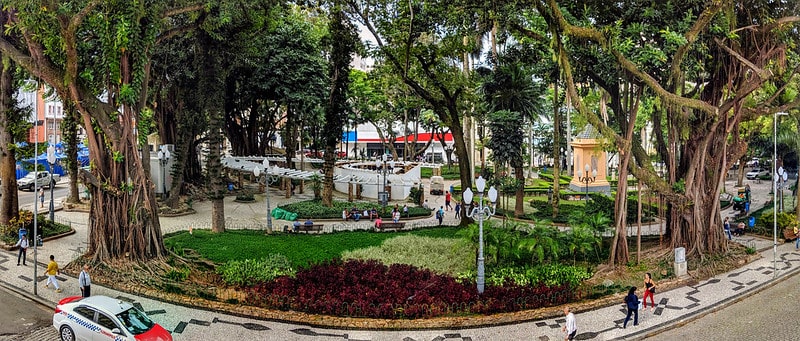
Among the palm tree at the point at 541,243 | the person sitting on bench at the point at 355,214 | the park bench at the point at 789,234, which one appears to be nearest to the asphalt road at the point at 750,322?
the palm tree at the point at 541,243

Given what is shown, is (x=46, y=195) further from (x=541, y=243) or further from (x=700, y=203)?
(x=700, y=203)

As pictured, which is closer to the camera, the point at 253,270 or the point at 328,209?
the point at 253,270

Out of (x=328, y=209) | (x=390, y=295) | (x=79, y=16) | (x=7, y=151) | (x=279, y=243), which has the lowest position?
(x=390, y=295)

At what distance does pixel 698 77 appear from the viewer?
21984mm

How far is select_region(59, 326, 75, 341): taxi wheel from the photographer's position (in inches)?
512

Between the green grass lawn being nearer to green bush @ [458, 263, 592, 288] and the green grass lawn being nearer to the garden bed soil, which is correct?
the garden bed soil

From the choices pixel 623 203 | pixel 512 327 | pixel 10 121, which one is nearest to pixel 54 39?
pixel 10 121

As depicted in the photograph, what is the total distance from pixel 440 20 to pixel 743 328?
1535 centimetres

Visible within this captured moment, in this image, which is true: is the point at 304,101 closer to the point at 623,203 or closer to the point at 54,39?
the point at 54,39

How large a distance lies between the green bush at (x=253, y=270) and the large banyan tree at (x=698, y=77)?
11.2 meters

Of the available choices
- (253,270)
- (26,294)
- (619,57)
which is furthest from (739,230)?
(26,294)

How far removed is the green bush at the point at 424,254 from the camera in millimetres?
18984

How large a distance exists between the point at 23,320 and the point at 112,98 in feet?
25.1

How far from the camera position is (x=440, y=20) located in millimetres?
22812
